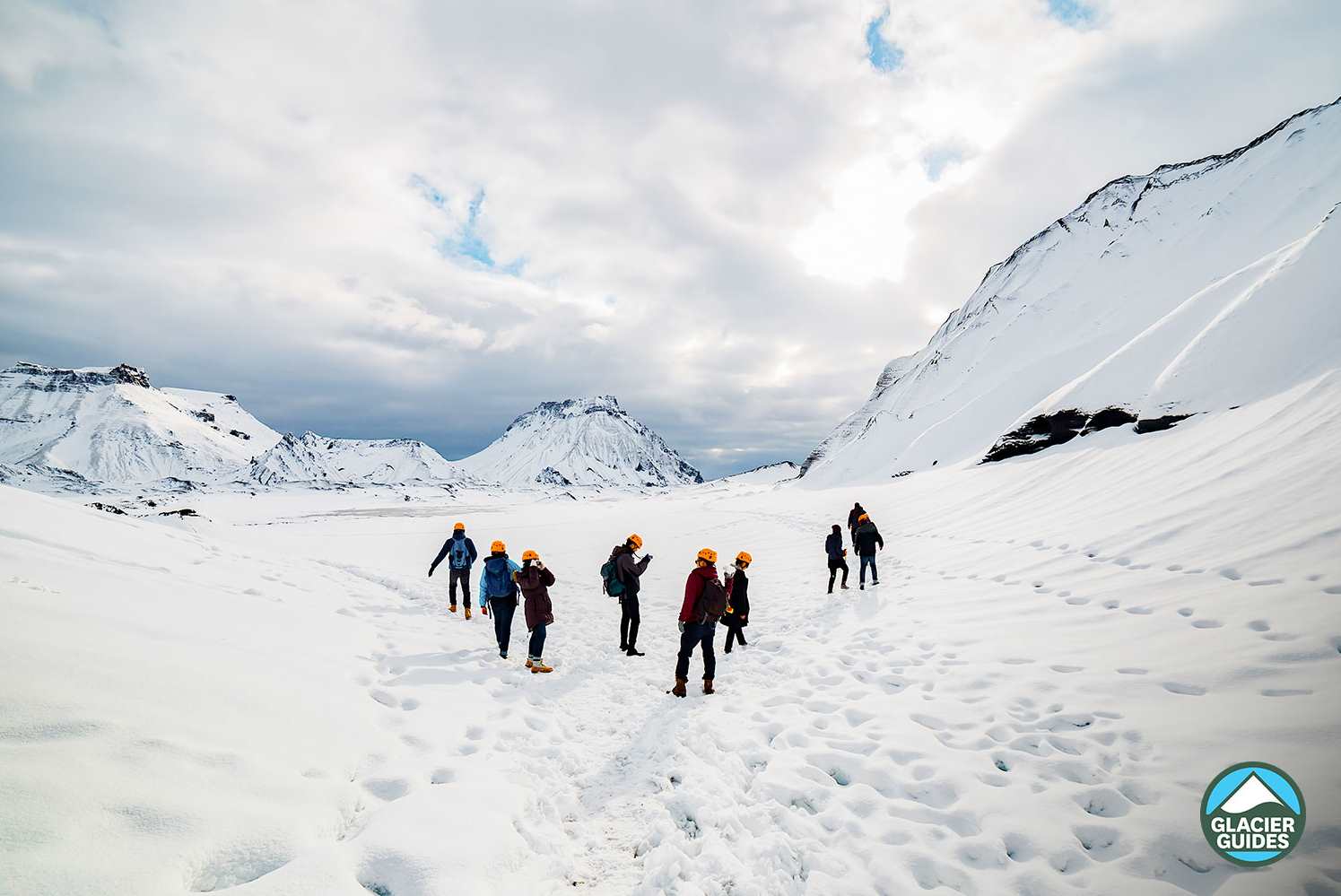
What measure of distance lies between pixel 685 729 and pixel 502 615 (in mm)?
4522

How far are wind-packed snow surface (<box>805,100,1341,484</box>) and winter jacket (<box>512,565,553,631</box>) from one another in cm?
2432

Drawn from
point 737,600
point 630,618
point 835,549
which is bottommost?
point 630,618

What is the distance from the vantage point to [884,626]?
419 inches

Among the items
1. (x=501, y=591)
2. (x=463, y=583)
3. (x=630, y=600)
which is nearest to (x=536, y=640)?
(x=501, y=591)

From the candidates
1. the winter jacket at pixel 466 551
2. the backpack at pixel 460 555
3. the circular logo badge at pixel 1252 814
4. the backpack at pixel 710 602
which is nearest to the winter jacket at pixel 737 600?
the backpack at pixel 710 602

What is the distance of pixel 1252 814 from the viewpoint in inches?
174

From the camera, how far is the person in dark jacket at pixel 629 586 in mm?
10398

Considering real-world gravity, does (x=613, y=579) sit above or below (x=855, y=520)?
below

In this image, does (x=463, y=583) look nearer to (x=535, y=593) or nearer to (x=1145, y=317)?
(x=535, y=593)

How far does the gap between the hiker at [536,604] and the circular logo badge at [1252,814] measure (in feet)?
28.0

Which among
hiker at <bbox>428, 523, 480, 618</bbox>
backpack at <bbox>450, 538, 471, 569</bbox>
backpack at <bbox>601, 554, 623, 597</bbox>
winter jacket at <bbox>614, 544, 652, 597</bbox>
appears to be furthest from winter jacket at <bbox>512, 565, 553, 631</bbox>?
backpack at <bbox>450, 538, 471, 569</bbox>

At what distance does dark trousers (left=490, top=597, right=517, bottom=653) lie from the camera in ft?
32.0

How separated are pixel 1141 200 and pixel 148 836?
105m

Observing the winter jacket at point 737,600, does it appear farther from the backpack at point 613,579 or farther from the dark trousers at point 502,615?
the dark trousers at point 502,615
